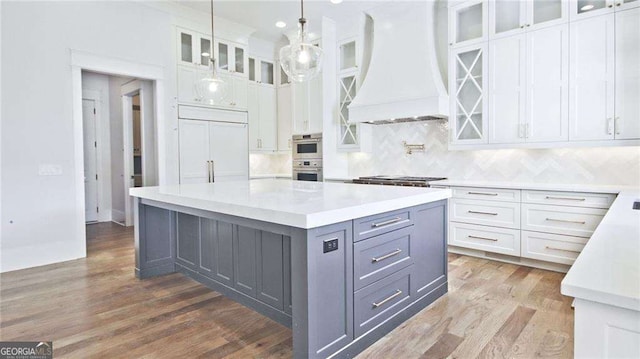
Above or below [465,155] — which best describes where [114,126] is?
above

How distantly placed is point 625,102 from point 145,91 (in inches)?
224

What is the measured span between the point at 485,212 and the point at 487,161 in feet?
2.58

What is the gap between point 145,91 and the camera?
524cm

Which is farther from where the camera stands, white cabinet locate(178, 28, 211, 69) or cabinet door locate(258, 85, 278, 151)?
cabinet door locate(258, 85, 278, 151)

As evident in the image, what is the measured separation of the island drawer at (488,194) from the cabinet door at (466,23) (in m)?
1.68

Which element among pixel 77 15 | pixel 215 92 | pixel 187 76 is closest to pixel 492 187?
pixel 215 92

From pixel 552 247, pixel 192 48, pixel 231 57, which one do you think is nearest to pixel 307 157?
pixel 231 57

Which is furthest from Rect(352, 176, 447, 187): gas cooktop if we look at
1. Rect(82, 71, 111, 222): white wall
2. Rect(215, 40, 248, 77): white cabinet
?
Rect(82, 71, 111, 222): white wall

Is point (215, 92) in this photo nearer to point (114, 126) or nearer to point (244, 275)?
point (244, 275)

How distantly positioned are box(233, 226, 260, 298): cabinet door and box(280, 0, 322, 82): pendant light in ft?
4.44

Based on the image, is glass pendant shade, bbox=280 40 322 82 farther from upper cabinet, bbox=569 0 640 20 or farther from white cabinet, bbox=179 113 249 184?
white cabinet, bbox=179 113 249 184

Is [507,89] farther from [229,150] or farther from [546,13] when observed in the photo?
[229,150]

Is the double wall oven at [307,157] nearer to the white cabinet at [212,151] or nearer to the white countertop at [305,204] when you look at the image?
the white cabinet at [212,151]

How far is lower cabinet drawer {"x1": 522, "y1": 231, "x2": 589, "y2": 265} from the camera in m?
3.39
